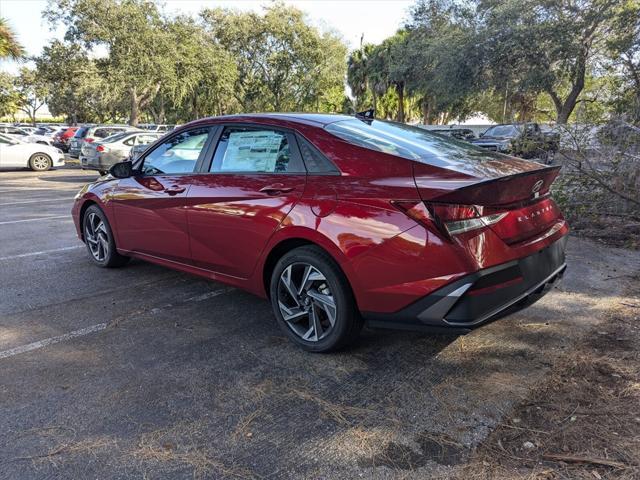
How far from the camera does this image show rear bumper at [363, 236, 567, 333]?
9.09 ft


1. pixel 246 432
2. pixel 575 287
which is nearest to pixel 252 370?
pixel 246 432

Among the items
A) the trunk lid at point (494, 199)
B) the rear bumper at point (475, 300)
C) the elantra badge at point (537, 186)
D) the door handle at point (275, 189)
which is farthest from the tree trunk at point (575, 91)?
the door handle at point (275, 189)

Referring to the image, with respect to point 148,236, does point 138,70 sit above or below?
above

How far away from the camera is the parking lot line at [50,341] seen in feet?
11.5

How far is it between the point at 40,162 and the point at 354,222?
728 inches

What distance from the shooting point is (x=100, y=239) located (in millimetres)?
5484

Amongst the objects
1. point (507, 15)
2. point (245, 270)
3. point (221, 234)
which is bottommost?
point (245, 270)

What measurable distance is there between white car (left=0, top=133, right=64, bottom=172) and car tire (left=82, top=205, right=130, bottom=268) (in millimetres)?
14417

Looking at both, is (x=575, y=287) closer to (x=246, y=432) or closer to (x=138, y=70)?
(x=246, y=432)

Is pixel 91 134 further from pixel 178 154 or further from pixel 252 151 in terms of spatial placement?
pixel 252 151

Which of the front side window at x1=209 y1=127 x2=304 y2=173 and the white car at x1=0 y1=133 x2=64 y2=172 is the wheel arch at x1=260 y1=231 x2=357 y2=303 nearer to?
the front side window at x1=209 y1=127 x2=304 y2=173

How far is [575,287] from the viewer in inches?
192

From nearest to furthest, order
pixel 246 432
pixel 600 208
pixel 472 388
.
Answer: pixel 246 432, pixel 472 388, pixel 600 208

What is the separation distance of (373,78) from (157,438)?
41.7m
